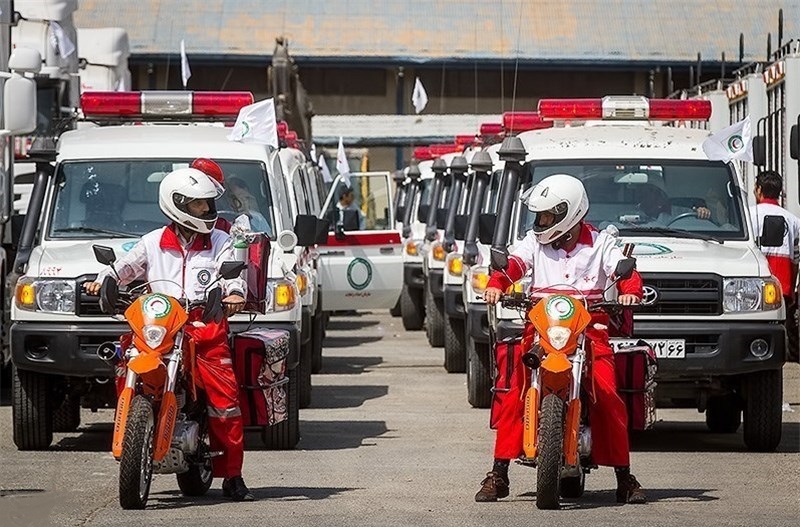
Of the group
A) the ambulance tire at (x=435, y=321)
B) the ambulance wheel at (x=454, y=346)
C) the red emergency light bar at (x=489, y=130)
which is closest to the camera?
the ambulance wheel at (x=454, y=346)

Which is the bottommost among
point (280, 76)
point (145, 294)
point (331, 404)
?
point (331, 404)

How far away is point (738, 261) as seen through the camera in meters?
12.9

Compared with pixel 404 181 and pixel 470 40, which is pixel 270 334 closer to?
pixel 404 181

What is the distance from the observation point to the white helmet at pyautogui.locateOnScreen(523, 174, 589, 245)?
1016cm

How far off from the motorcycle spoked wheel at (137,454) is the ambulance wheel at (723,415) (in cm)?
532

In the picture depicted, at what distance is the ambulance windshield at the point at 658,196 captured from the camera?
13.7 metres

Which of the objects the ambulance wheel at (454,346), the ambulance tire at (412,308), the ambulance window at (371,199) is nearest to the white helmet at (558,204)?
the ambulance wheel at (454,346)

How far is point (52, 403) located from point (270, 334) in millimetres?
2346

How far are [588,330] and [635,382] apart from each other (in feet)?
1.69

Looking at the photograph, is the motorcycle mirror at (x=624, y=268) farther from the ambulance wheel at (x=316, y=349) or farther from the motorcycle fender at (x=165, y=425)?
the ambulance wheel at (x=316, y=349)

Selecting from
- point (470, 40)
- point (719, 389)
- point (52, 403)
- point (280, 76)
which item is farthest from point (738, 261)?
point (470, 40)

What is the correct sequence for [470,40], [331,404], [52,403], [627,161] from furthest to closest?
[470,40], [331,404], [627,161], [52,403]

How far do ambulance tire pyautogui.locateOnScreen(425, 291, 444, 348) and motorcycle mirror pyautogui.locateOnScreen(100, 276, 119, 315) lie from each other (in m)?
11.3

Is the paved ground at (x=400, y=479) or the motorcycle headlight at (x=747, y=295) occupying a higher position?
the motorcycle headlight at (x=747, y=295)
